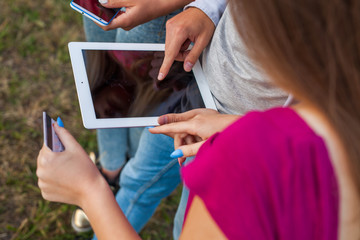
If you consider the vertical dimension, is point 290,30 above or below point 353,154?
above

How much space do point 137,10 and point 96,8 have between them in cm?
12

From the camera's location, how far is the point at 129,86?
0.95 m

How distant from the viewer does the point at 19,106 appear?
1671 millimetres

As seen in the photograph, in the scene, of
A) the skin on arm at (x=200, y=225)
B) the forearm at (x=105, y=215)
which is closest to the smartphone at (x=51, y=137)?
the forearm at (x=105, y=215)

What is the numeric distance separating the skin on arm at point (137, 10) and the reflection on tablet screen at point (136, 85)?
8cm

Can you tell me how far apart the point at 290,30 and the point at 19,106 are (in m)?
1.55

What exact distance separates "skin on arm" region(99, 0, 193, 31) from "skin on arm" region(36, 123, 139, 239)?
400 millimetres

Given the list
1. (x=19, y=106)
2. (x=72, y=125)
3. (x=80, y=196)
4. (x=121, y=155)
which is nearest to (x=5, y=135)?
(x=19, y=106)

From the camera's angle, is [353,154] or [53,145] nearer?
[353,154]

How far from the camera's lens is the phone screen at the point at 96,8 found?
96cm

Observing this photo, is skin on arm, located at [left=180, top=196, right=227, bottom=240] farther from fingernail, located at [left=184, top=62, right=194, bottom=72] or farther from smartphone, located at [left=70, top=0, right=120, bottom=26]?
smartphone, located at [left=70, top=0, right=120, bottom=26]

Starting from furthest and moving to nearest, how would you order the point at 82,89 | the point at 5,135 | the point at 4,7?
the point at 4,7
the point at 5,135
the point at 82,89

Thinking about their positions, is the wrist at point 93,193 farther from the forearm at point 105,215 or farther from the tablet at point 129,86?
the tablet at point 129,86

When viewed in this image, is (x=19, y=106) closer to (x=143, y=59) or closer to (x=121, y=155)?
(x=121, y=155)
